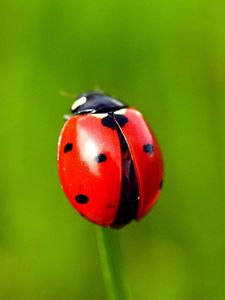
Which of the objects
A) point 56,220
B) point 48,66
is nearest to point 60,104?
point 48,66

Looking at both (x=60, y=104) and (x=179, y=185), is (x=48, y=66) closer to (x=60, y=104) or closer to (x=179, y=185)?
(x=60, y=104)

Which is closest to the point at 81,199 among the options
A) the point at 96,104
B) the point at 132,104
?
the point at 96,104

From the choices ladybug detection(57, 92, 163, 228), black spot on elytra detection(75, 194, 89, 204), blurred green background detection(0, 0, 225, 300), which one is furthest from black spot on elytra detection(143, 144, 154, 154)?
blurred green background detection(0, 0, 225, 300)

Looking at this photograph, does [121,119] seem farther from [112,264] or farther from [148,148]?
[112,264]

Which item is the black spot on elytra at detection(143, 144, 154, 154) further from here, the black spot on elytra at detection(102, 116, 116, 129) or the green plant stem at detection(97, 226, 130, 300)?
the green plant stem at detection(97, 226, 130, 300)

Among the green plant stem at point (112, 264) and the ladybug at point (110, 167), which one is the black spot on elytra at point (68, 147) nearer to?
the ladybug at point (110, 167)

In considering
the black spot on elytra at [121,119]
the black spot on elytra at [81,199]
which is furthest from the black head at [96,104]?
the black spot on elytra at [81,199]

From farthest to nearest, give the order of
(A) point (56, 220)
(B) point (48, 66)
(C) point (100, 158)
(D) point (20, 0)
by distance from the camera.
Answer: (D) point (20, 0), (B) point (48, 66), (A) point (56, 220), (C) point (100, 158)
